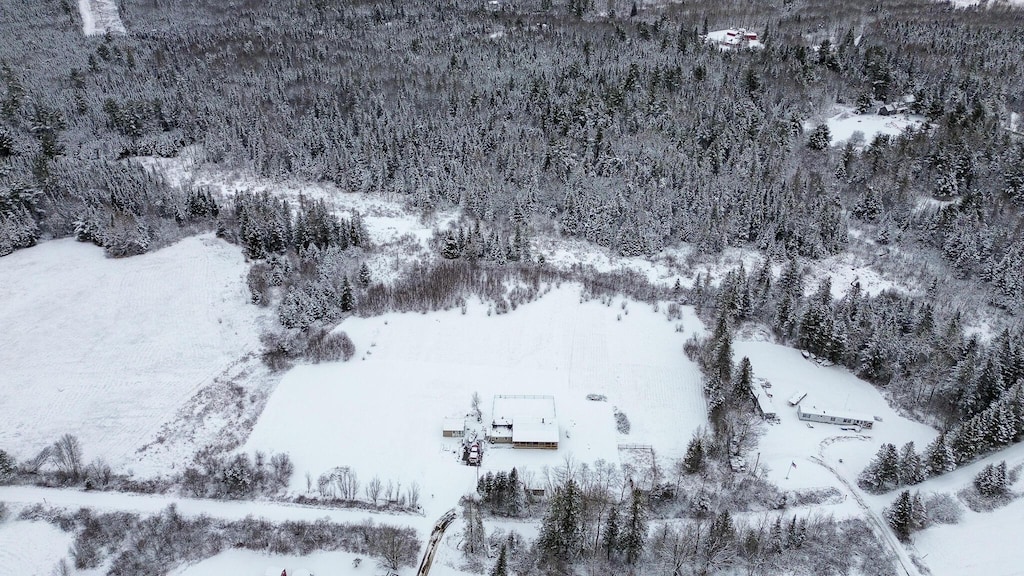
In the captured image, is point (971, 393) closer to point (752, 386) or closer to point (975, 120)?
point (752, 386)

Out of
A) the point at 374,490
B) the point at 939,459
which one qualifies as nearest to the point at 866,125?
the point at 939,459

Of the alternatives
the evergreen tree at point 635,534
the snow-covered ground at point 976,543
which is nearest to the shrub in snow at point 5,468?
the evergreen tree at point 635,534

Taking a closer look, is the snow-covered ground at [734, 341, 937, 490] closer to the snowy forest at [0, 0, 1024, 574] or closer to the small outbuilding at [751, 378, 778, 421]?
the small outbuilding at [751, 378, 778, 421]

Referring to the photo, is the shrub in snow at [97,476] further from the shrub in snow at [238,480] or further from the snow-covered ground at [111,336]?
the shrub in snow at [238,480]

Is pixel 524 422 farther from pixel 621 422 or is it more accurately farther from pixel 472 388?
pixel 621 422

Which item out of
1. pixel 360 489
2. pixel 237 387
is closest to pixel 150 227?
pixel 237 387

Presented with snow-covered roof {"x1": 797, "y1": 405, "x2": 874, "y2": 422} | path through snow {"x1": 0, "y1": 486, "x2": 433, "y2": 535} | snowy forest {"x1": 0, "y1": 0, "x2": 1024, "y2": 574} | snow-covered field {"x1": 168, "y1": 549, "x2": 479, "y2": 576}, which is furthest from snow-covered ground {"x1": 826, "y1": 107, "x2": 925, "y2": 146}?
snow-covered field {"x1": 168, "y1": 549, "x2": 479, "y2": 576}
